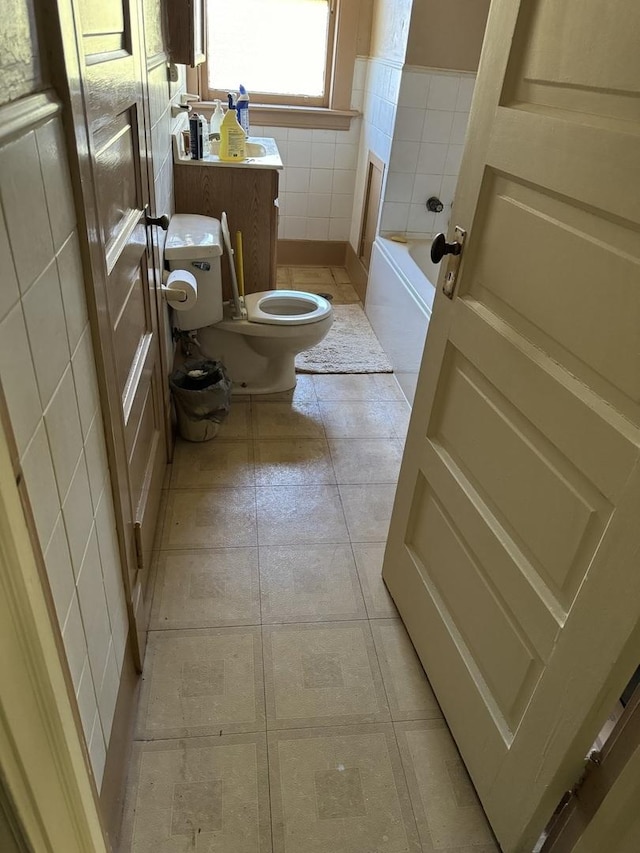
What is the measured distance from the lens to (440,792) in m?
1.30

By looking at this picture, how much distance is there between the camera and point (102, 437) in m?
1.09

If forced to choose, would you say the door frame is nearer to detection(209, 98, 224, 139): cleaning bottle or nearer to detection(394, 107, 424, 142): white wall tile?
detection(209, 98, 224, 139): cleaning bottle

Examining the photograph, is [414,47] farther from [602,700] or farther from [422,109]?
[602,700]

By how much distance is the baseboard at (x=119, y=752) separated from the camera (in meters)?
1.12

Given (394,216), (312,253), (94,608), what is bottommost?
(312,253)

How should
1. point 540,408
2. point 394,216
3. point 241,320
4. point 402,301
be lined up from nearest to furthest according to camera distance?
point 540,408 < point 241,320 < point 402,301 < point 394,216

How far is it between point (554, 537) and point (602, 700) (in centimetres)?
25

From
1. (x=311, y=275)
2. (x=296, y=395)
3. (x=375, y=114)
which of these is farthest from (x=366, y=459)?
(x=375, y=114)

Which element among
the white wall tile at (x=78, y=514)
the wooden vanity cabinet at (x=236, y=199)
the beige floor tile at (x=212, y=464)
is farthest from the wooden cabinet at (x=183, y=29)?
the white wall tile at (x=78, y=514)

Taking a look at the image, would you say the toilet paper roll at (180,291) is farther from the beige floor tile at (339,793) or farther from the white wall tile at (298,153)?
the white wall tile at (298,153)

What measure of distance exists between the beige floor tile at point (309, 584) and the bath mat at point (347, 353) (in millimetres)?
1222

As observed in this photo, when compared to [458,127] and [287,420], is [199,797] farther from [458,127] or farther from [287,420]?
[458,127]

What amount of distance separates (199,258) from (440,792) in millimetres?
1782

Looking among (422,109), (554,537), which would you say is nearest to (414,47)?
(422,109)
